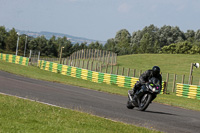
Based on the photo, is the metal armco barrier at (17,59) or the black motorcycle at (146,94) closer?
the black motorcycle at (146,94)

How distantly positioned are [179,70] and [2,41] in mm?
87217

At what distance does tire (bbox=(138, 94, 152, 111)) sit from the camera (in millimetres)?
12467

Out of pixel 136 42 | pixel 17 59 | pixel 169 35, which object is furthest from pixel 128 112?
pixel 136 42

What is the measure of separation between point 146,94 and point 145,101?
35cm

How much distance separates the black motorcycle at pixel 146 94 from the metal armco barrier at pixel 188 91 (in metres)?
14.9

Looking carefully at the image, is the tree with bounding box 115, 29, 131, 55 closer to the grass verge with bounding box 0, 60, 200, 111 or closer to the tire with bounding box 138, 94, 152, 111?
the grass verge with bounding box 0, 60, 200, 111

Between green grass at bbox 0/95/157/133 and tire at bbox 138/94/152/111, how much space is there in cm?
328

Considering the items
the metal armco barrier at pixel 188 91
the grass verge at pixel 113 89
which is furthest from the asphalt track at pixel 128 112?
the metal armco barrier at pixel 188 91

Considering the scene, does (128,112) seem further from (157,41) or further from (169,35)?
(169,35)

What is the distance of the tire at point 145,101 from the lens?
12467mm

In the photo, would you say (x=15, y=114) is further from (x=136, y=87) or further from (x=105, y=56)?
(x=105, y=56)

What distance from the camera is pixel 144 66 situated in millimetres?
63500

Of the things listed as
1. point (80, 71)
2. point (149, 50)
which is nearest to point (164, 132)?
point (80, 71)

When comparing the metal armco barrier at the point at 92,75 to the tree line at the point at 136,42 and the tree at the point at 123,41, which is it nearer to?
the tree line at the point at 136,42
